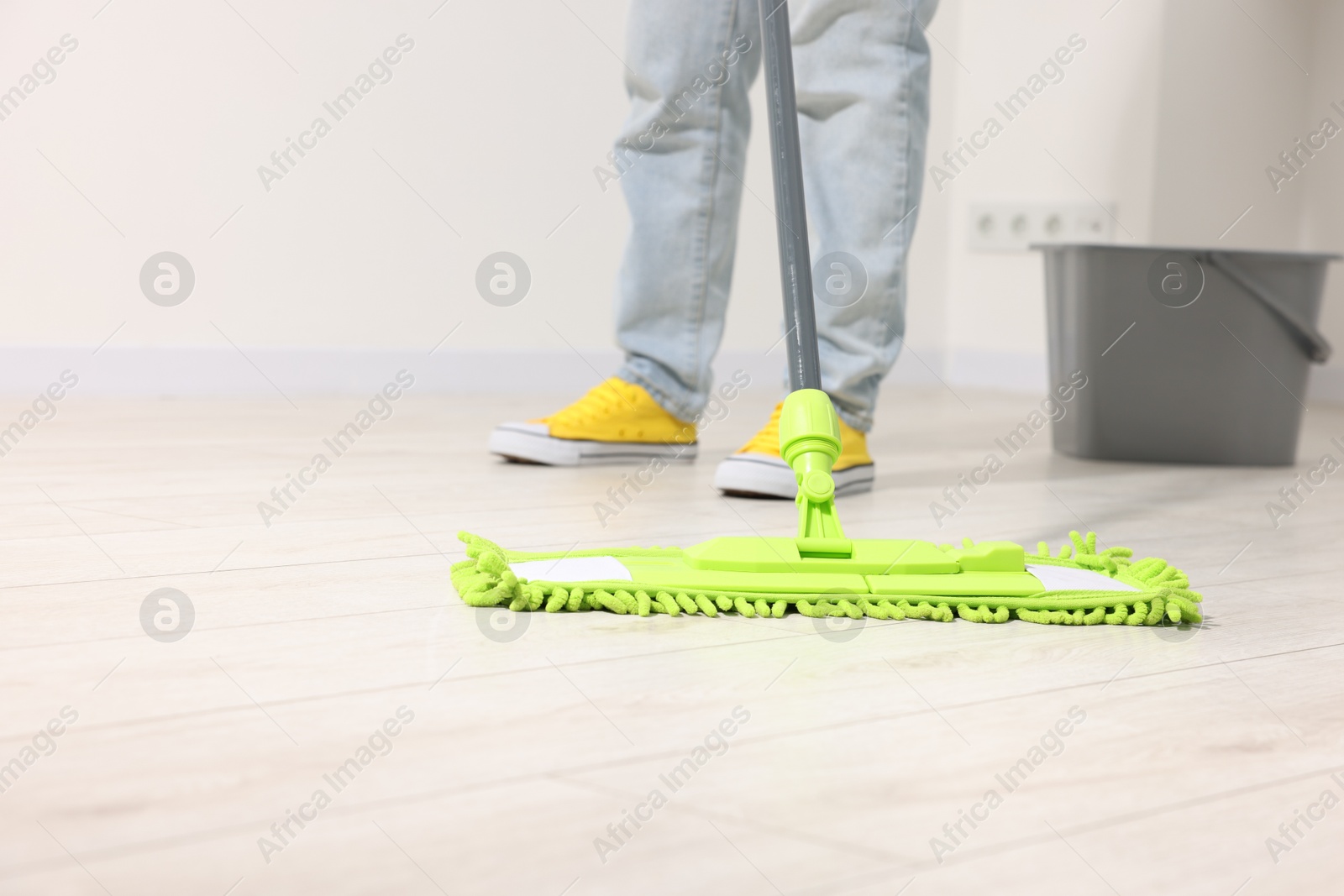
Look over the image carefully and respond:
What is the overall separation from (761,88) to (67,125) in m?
1.17

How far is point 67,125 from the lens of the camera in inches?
74.6

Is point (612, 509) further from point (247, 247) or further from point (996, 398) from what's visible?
point (996, 398)

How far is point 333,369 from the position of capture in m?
2.15

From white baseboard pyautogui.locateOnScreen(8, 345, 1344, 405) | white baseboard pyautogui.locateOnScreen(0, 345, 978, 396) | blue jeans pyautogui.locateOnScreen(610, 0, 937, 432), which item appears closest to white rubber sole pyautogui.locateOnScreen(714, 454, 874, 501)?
blue jeans pyautogui.locateOnScreen(610, 0, 937, 432)

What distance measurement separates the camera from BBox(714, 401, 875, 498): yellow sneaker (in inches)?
47.4

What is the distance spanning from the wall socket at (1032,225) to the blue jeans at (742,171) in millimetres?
1270

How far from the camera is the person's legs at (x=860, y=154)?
1259 mm

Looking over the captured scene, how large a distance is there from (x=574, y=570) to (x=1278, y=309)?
1.19 metres

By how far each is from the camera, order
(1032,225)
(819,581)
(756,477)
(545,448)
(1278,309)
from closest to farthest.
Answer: (819,581)
(756,477)
(545,448)
(1278,309)
(1032,225)

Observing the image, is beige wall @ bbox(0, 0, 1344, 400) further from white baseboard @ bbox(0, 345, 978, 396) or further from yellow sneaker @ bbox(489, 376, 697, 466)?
yellow sneaker @ bbox(489, 376, 697, 466)

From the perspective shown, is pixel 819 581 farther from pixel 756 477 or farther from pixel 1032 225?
pixel 1032 225

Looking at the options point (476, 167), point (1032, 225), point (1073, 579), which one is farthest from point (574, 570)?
point (1032, 225)

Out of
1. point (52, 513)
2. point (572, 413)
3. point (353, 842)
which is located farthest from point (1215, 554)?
point (52, 513)

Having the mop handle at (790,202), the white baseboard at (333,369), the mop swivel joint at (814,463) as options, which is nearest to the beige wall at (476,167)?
the white baseboard at (333,369)
